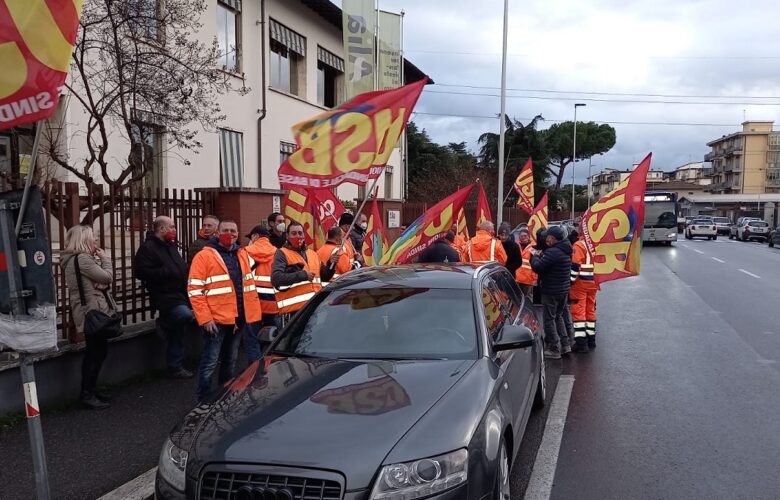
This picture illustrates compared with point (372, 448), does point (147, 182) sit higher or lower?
higher

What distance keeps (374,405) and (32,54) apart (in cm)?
249

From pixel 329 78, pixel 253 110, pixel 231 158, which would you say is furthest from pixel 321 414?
pixel 329 78

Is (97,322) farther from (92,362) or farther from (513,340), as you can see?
(513,340)

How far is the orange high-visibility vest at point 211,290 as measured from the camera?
5.66 meters

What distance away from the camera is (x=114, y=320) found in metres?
→ 5.72

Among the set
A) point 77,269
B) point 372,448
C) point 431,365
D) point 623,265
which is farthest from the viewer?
point 623,265

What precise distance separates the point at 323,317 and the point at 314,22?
1770 cm

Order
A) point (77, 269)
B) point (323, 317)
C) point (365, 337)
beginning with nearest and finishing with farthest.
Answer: point (365, 337) < point (323, 317) < point (77, 269)

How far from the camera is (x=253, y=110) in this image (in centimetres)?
1714

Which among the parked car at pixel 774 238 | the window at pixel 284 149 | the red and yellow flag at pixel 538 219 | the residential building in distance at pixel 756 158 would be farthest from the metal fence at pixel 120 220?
the residential building in distance at pixel 756 158

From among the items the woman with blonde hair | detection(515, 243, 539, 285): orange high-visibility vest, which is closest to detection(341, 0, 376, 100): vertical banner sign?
detection(515, 243, 539, 285): orange high-visibility vest

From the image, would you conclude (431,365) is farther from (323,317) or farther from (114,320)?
(114,320)

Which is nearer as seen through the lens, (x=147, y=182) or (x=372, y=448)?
(x=372, y=448)

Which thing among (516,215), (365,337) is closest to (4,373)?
(365,337)
